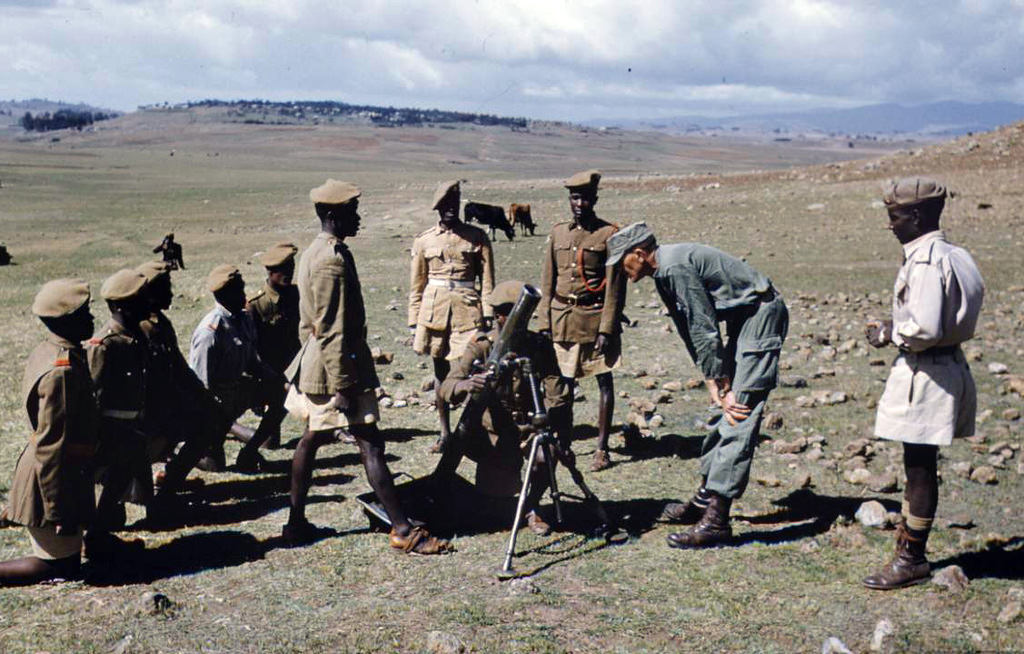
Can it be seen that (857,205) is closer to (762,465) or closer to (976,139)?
(976,139)

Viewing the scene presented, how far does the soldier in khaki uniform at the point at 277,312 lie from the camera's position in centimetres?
688

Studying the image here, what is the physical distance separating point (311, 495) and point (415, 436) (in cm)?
154

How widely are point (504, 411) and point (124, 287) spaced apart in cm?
225

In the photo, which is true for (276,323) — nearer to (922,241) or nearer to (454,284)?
(454,284)

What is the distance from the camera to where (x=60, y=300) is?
425cm

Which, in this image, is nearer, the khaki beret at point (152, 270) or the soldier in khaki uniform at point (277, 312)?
the khaki beret at point (152, 270)

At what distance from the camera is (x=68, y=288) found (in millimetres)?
4305

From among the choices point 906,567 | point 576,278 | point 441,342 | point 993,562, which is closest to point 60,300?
A: point 441,342

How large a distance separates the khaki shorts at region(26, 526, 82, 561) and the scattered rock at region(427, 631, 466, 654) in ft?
6.23

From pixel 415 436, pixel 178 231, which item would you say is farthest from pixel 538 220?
pixel 415 436

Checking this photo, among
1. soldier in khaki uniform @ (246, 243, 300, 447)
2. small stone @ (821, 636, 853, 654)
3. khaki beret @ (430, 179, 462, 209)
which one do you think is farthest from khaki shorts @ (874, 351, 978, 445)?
soldier in khaki uniform @ (246, 243, 300, 447)

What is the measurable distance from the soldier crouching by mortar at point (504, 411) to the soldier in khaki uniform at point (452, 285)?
876mm

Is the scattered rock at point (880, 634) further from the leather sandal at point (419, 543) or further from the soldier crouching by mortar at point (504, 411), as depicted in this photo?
the leather sandal at point (419, 543)

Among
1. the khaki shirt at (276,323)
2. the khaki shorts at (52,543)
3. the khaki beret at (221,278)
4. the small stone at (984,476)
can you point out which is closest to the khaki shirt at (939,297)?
the small stone at (984,476)
